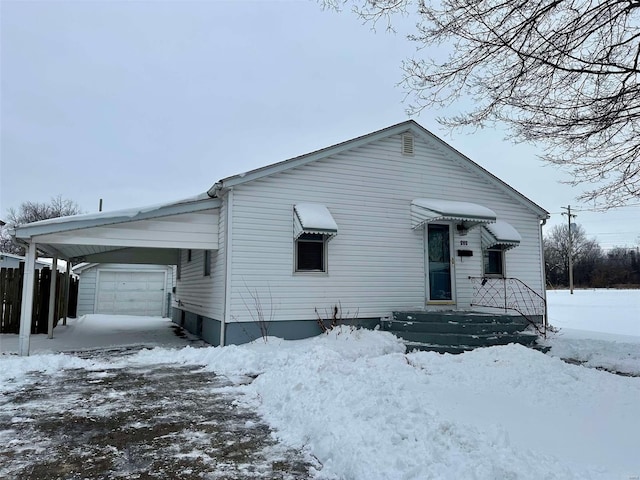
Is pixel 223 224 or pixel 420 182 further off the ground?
pixel 420 182

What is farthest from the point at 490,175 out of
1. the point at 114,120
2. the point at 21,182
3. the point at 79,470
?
the point at 21,182

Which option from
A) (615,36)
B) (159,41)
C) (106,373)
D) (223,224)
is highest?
(159,41)

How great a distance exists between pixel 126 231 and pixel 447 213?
7.50 metres

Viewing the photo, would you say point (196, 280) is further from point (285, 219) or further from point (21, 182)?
point (21, 182)

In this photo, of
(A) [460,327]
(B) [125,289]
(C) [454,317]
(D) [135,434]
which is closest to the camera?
(D) [135,434]

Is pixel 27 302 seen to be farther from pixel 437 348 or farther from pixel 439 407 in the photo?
pixel 437 348

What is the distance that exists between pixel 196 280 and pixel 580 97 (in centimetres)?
1060

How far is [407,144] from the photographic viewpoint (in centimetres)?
1187

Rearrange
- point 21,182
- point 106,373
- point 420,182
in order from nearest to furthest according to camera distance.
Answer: point 106,373, point 420,182, point 21,182

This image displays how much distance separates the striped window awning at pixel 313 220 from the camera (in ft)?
31.6

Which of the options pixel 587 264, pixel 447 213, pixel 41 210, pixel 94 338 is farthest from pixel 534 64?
pixel 587 264

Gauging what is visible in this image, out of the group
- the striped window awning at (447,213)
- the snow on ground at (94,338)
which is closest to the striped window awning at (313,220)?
the striped window awning at (447,213)

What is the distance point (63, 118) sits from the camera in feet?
93.7

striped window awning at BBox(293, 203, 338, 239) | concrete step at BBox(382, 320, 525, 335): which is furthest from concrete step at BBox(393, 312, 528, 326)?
striped window awning at BBox(293, 203, 338, 239)
